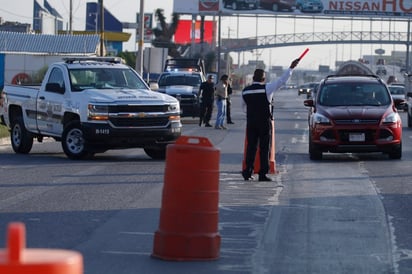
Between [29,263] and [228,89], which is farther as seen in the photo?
[228,89]

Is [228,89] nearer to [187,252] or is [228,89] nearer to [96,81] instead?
[96,81]

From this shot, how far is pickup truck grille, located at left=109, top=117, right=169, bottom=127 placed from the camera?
18172 millimetres

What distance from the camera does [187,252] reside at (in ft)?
27.3

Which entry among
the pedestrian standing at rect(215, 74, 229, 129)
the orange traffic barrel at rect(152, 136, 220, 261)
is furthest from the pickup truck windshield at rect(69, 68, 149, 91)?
the pedestrian standing at rect(215, 74, 229, 129)

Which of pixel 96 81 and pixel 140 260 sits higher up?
pixel 96 81

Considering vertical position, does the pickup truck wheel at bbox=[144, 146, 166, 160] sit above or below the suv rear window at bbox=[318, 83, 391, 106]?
below

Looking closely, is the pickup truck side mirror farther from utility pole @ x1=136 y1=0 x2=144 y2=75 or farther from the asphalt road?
utility pole @ x1=136 y1=0 x2=144 y2=75

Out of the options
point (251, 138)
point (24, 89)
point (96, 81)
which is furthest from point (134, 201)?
point (24, 89)

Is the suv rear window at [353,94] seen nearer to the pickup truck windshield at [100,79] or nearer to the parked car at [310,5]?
the pickup truck windshield at [100,79]

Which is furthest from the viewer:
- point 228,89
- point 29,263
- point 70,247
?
point 228,89

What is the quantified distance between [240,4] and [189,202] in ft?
248

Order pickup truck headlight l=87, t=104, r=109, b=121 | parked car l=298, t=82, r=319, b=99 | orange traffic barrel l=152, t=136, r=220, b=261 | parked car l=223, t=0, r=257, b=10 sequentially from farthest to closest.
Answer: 1. parked car l=223, t=0, r=257, b=10
2. parked car l=298, t=82, r=319, b=99
3. pickup truck headlight l=87, t=104, r=109, b=121
4. orange traffic barrel l=152, t=136, r=220, b=261

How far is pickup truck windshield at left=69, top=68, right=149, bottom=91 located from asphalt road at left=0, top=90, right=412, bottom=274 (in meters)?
1.44

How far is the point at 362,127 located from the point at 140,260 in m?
11.4
